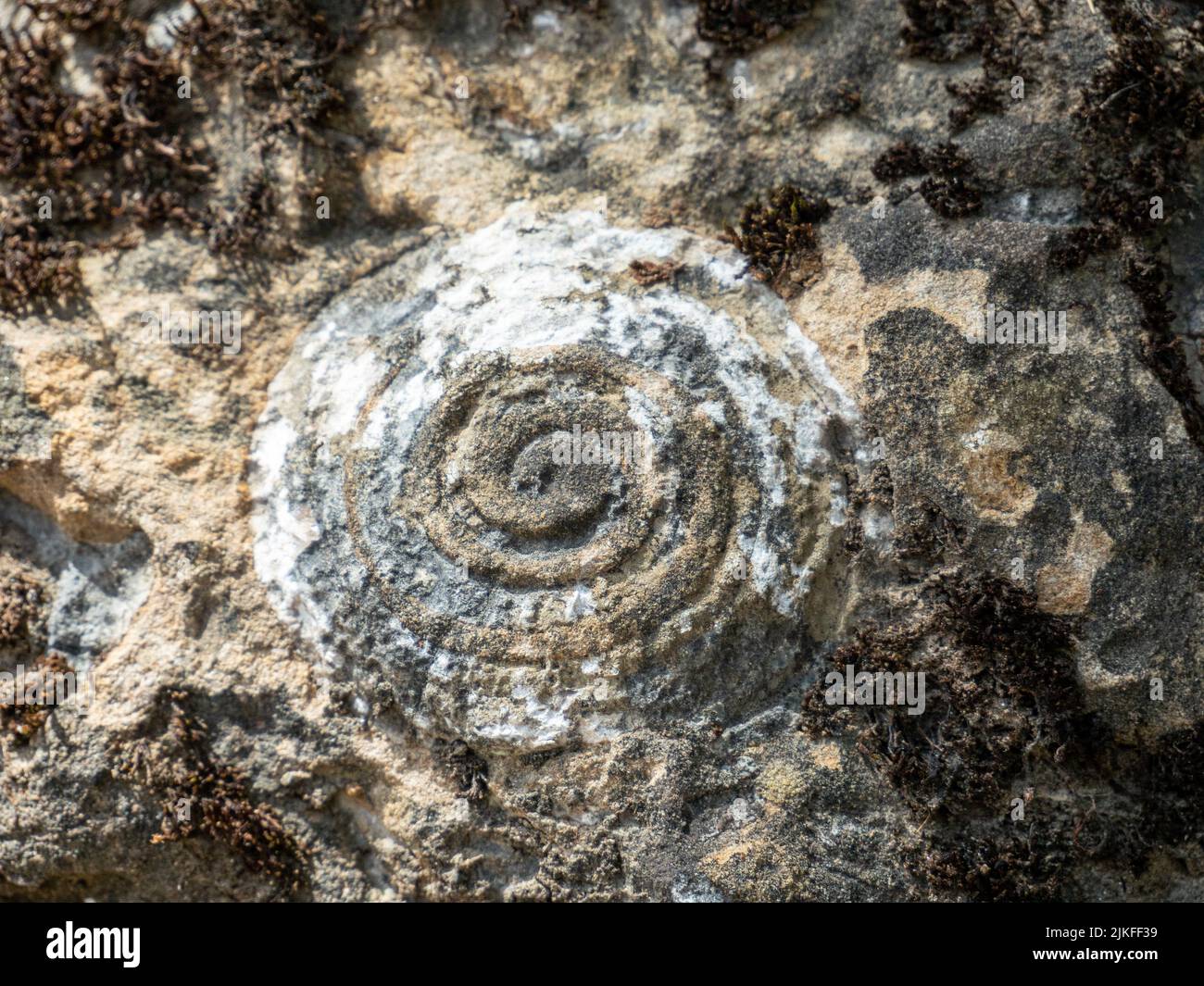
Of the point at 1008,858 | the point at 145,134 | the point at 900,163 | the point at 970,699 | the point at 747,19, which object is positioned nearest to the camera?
the point at 1008,858

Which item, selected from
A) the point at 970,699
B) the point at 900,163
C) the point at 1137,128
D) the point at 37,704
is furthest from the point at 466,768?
the point at 1137,128

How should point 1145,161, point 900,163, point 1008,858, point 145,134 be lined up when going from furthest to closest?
1. point 145,134
2. point 900,163
3. point 1145,161
4. point 1008,858

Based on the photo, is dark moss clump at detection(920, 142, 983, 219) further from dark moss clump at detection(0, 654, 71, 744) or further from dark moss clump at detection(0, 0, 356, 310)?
dark moss clump at detection(0, 654, 71, 744)

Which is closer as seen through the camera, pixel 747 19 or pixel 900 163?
pixel 900 163

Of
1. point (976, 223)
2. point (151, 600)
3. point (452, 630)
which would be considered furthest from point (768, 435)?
point (151, 600)

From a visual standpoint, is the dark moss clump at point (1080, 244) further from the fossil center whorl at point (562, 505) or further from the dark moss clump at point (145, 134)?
the dark moss clump at point (145, 134)

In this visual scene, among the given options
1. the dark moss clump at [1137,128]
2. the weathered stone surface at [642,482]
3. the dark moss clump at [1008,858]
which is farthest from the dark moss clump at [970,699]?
the dark moss clump at [1137,128]

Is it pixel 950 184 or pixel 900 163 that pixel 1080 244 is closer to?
pixel 950 184
